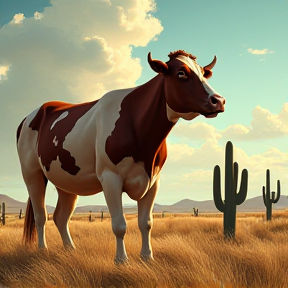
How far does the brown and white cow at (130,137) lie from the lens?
4824 mm

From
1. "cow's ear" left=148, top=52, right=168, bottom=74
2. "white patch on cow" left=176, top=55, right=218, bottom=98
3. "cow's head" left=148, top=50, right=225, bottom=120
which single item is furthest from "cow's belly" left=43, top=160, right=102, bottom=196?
"white patch on cow" left=176, top=55, right=218, bottom=98

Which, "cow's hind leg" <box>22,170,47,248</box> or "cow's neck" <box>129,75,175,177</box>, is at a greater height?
"cow's neck" <box>129,75,175,177</box>

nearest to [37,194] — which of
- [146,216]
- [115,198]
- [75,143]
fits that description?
[75,143]

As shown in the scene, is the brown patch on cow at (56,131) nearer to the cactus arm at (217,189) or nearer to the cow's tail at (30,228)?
the cow's tail at (30,228)

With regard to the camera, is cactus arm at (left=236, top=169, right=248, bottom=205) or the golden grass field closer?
the golden grass field

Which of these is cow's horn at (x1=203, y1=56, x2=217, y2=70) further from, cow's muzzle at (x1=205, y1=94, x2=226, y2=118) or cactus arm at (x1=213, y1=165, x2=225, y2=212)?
cactus arm at (x1=213, y1=165, x2=225, y2=212)

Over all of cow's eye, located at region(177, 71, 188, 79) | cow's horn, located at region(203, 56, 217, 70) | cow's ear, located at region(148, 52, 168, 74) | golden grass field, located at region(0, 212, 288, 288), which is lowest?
golden grass field, located at region(0, 212, 288, 288)

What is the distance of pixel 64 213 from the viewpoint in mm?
7062

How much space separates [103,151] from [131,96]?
83 centimetres

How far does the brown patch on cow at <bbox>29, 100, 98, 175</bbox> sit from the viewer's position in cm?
596

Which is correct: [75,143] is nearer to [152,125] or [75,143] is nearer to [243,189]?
[152,125]

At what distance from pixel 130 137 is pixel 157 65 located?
0.92 meters

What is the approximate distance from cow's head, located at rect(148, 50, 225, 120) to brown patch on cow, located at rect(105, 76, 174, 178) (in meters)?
0.19

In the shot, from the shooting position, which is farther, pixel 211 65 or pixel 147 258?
pixel 211 65
